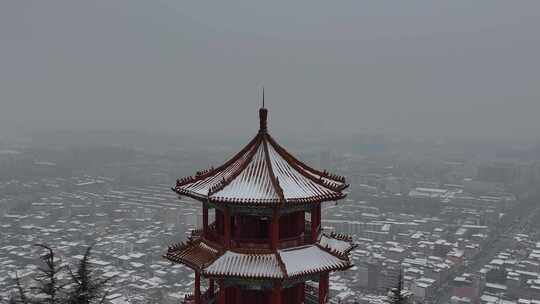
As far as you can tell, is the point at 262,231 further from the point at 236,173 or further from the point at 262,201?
the point at 236,173

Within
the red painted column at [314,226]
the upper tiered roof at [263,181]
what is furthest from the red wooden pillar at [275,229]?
the red painted column at [314,226]

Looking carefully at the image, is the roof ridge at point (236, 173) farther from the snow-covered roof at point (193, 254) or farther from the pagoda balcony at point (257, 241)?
the snow-covered roof at point (193, 254)

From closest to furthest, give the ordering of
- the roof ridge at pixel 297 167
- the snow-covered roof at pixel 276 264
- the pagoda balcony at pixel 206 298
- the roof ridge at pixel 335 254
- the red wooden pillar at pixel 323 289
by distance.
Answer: the snow-covered roof at pixel 276 264 → the roof ridge at pixel 335 254 → the roof ridge at pixel 297 167 → the red wooden pillar at pixel 323 289 → the pagoda balcony at pixel 206 298

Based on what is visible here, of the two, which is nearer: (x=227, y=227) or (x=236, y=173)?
(x=227, y=227)

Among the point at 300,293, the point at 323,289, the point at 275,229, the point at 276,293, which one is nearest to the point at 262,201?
the point at 275,229

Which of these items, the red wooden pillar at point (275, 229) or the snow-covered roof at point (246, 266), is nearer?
the snow-covered roof at point (246, 266)

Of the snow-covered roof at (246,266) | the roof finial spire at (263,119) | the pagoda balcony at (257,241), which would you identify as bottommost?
the snow-covered roof at (246,266)

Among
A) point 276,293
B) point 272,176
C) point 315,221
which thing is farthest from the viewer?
point 315,221
